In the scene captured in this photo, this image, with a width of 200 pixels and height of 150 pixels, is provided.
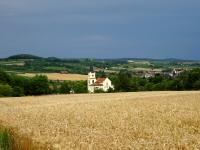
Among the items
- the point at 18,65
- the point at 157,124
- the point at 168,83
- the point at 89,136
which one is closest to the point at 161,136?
the point at 89,136

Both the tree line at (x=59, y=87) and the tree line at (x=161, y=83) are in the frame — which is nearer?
the tree line at (x=59, y=87)

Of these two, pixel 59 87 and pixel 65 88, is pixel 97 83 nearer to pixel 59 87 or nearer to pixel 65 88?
pixel 65 88

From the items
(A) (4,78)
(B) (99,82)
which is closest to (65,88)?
(A) (4,78)

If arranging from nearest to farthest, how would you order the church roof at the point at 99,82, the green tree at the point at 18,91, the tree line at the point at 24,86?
1. the tree line at the point at 24,86
2. the green tree at the point at 18,91
3. the church roof at the point at 99,82

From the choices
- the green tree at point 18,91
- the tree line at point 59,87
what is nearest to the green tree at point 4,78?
the tree line at point 59,87

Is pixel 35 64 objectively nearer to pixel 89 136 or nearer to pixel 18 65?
pixel 18 65

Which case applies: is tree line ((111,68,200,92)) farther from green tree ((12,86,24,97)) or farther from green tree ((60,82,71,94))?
green tree ((12,86,24,97))

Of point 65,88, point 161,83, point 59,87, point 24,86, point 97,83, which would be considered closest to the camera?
point 24,86

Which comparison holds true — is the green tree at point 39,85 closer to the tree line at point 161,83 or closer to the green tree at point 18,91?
the green tree at point 18,91

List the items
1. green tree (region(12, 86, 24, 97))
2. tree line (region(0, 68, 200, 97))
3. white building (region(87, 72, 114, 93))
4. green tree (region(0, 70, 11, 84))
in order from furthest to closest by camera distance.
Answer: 1. white building (region(87, 72, 114, 93))
2. green tree (region(0, 70, 11, 84))
3. green tree (region(12, 86, 24, 97))
4. tree line (region(0, 68, 200, 97))

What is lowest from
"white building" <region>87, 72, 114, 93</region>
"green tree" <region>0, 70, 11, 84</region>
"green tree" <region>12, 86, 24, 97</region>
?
"white building" <region>87, 72, 114, 93</region>

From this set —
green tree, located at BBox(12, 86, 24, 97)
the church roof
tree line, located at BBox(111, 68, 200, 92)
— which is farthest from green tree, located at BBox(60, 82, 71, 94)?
the church roof

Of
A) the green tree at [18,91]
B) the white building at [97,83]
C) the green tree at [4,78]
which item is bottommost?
the white building at [97,83]

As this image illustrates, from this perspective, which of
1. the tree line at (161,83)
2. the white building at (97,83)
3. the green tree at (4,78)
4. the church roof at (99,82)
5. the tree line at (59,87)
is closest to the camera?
the tree line at (59,87)
